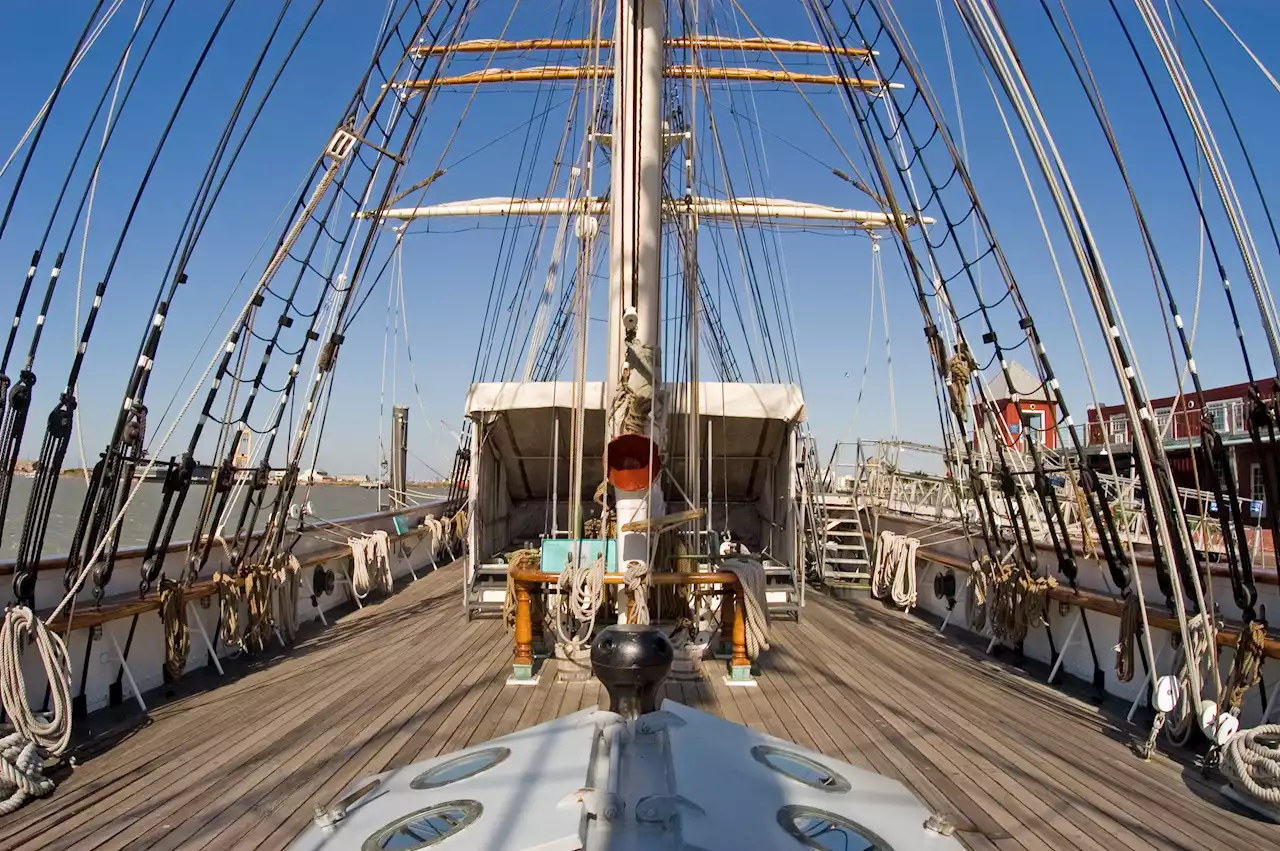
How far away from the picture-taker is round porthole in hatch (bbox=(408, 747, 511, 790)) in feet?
6.64

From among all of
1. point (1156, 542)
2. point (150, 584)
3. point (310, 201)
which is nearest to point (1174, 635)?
point (1156, 542)

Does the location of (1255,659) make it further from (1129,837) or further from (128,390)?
(128,390)

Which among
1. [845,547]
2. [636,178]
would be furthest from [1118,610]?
[845,547]

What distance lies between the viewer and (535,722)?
5.11 m

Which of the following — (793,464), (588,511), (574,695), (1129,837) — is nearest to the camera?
(1129,837)

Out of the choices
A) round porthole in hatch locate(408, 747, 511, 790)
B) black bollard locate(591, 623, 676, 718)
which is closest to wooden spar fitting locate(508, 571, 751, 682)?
round porthole in hatch locate(408, 747, 511, 790)

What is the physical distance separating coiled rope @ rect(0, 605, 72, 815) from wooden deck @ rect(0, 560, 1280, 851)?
14 cm

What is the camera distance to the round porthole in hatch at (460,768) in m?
2.02

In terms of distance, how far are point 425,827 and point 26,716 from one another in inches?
144

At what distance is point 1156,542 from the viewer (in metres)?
5.46

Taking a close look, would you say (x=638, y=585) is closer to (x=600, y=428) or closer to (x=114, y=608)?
(x=114, y=608)

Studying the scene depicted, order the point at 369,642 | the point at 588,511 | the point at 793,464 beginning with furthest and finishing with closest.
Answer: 1. the point at 588,511
2. the point at 793,464
3. the point at 369,642

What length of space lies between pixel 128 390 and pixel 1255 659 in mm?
7149

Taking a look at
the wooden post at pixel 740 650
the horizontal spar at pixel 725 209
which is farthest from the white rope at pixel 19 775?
the horizontal spar at pixel 725 209
